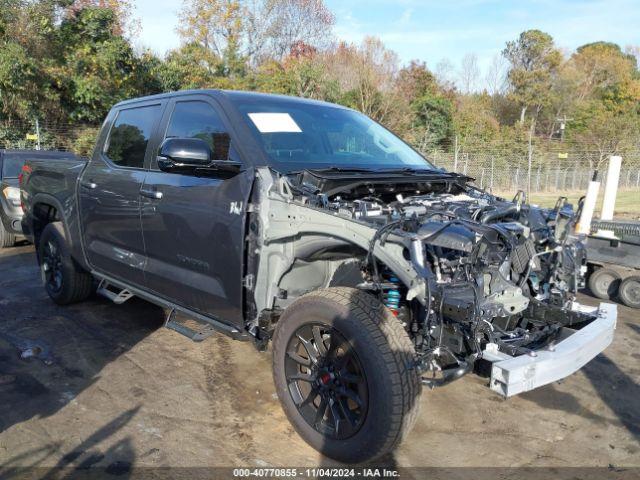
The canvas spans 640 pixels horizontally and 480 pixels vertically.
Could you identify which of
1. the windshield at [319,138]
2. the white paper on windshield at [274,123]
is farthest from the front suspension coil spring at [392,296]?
the white paper on windshield at [274,123]

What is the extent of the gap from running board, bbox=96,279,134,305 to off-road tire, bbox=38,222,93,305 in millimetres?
325

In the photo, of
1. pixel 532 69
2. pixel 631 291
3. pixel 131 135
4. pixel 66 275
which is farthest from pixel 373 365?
pixel 532 69

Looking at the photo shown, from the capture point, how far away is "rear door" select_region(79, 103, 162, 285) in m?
4.20

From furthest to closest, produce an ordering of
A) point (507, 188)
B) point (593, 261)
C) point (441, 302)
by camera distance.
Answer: point (507, 188) → point (593, 261) → point (441, 302)

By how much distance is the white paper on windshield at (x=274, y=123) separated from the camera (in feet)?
11.9

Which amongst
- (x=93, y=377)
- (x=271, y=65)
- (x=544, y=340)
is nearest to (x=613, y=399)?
(x=544, y=340)

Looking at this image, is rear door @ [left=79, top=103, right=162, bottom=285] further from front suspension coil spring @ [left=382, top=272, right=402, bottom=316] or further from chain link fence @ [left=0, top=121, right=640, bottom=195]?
chain link fence @ [left=0, top=121, right=640, bottom=195]

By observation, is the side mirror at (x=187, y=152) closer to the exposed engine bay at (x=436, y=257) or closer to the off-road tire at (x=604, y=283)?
the exposed engine bay at (x=436, y=257)

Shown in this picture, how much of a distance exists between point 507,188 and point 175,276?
2012cm

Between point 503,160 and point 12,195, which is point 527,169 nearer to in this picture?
point 503,160

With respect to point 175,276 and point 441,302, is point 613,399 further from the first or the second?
point 175,276

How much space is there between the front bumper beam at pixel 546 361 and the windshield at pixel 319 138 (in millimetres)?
1664

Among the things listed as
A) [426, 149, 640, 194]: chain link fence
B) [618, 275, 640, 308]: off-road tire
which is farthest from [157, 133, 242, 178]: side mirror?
[426, 149, 640, 194]: chain link fence

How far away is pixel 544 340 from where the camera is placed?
10.8ft
